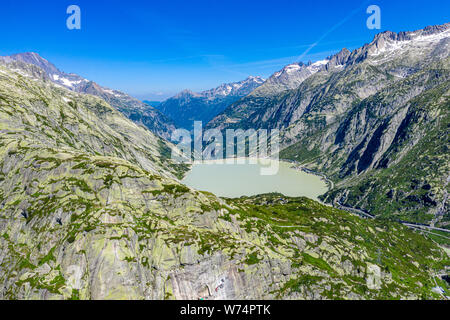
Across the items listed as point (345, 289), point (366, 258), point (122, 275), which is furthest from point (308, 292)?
point (366, 258)

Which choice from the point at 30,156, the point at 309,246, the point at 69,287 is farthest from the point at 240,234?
the point at 30,156

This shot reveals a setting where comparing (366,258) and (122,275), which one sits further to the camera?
(366,258)

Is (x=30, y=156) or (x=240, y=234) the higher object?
(x=30, y=156)

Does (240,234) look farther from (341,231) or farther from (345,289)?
(341,231)

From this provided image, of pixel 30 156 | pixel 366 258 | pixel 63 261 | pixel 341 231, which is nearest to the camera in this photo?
pixel 63 261

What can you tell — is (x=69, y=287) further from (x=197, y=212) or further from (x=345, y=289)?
(x=345, y=289)
